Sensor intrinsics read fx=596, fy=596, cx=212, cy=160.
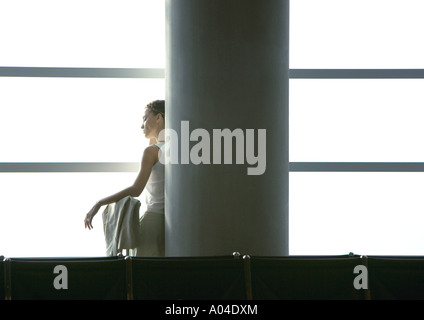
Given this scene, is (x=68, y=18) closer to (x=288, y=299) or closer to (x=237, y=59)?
(x=237, y=59)

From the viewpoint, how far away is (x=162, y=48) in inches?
214

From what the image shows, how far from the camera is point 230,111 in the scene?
4387 mm

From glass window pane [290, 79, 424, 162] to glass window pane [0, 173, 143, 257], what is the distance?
5.48ft

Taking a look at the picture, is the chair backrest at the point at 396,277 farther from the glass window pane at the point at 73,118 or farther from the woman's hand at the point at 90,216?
the glass window pane at the point at 73,118

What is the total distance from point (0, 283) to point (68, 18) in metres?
2.91

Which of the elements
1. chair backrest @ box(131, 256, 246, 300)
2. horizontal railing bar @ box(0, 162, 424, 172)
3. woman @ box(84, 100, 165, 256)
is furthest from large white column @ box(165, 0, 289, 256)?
chair backrest @ box(131, 256, 246, 300)

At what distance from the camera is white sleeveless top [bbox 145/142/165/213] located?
15.9ft

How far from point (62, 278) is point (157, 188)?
1729 mm

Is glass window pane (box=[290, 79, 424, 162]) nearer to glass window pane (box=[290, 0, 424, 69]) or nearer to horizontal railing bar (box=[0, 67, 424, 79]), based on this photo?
horizontal railing bar (box=[0, 67, 424, 79])

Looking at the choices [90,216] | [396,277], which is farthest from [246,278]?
[90,216]

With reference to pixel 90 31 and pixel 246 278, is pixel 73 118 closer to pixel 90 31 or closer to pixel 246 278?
pixel 90 31

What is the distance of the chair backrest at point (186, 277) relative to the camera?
331cm
